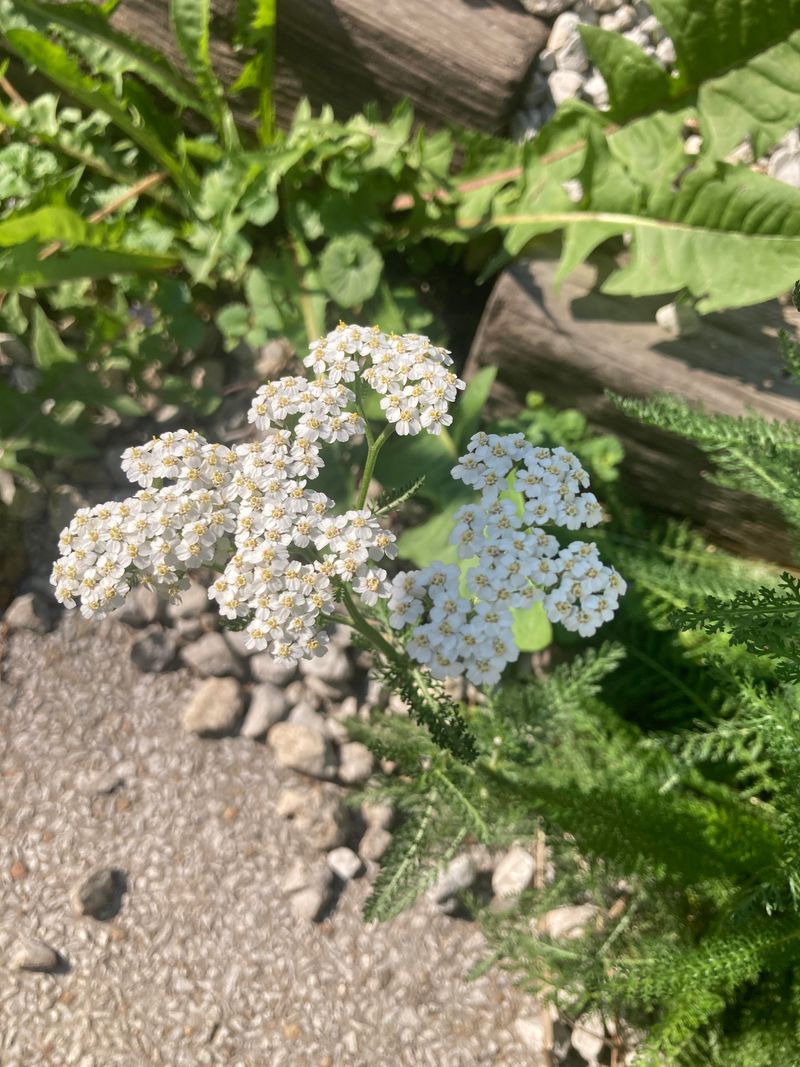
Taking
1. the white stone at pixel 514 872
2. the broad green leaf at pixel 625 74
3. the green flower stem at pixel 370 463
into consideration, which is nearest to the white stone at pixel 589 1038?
the white stone at pixel 514 872

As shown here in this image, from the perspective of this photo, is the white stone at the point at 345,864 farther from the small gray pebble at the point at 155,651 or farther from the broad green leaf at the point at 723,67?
the broad green leaf at the point at 723,67

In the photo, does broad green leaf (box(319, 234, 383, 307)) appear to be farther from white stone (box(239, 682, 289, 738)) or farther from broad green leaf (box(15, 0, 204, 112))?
white stone (box(239, 682, 289, 738))

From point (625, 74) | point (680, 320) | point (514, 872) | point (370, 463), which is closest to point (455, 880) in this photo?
point (514, 872)

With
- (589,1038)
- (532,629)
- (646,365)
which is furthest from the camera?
(646,365)

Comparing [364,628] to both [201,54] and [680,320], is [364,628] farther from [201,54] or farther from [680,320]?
[201,54]

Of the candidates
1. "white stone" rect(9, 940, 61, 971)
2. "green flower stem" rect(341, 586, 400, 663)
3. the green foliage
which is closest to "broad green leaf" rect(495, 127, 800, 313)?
the green foliage

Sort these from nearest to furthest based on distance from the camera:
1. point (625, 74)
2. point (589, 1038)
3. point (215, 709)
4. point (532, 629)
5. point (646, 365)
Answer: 1. point (532, 629)
2. point (589, 1038)
3. point (625, 74)
4. point (646, 365)
5. point (215, 709)
